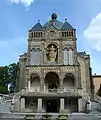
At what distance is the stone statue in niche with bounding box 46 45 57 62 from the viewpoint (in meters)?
48.7

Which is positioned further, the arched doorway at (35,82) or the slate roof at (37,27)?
the slate roof at (37,27)

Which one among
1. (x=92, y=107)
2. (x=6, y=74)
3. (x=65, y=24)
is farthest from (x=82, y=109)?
(x=6, y=74)

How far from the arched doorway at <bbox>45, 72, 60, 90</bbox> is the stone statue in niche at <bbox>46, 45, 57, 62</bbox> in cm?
271

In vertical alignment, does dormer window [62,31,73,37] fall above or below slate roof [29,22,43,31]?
below

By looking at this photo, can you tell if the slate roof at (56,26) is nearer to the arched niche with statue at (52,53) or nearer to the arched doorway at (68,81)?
the arched niche with statue at (52,53)

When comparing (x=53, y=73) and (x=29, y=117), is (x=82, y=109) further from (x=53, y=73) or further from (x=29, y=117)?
(x=29, y=117)

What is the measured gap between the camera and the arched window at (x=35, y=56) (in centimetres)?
4811

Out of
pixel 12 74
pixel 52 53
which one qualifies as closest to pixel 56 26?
pixel 52 53

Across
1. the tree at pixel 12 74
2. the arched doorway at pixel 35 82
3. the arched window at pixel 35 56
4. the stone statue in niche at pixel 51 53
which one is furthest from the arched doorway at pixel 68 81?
the tree at pixel 12 74

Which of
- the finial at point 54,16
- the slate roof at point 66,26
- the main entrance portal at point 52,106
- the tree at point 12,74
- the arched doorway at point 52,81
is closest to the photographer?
the main entrance portal at point 52,106

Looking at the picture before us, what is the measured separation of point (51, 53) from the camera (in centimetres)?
4903

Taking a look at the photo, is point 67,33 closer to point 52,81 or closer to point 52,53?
point 52,53

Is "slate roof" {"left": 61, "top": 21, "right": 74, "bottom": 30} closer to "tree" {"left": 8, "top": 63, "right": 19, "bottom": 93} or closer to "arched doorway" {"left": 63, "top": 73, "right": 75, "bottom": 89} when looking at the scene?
"arched doorway" {"left": 63, "top": 73, "right": 75, "bottom": 89}

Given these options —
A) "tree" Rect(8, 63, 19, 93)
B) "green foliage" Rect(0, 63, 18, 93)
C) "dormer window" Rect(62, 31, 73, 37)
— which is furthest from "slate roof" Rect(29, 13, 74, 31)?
"tree" Rect(8, 63, 19, 93)
